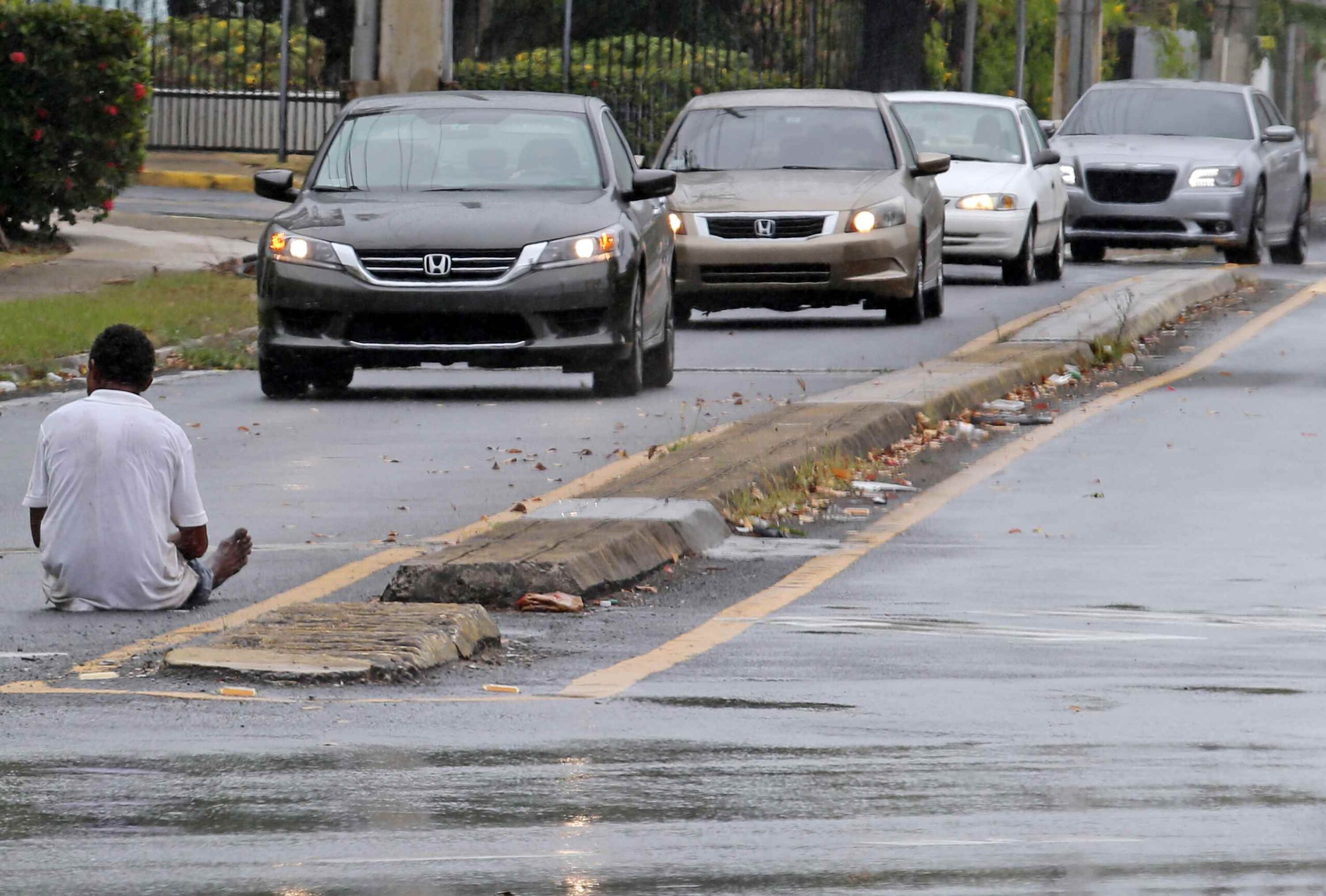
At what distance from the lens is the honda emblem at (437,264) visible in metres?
15.2

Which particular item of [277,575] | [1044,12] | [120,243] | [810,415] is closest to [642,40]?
[1044,12]

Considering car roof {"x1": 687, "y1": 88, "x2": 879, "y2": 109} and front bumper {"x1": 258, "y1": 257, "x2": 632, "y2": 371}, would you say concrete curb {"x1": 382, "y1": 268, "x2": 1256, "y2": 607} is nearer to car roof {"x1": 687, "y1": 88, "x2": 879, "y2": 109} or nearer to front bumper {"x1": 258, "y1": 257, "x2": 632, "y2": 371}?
front bumper {"x1": 258, "y1": 257, "x2": 632, "y2": 371}

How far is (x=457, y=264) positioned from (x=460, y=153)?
1129 mm

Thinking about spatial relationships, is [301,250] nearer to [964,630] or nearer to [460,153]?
[460,153]

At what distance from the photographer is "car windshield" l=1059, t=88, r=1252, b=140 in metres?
28.6

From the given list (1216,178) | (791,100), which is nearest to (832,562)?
(791,100)

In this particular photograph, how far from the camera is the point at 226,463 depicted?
41.6 feet

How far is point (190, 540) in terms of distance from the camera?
893 cm

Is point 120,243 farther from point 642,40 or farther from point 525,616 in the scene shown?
point 642,40

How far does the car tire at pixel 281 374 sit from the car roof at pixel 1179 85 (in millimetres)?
14981

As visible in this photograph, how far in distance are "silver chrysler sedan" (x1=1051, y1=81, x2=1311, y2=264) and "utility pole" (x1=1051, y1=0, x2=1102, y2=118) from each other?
11592 mm

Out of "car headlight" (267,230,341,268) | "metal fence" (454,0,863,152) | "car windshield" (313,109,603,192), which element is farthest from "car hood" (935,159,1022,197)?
"metal fence" (454,0,863,152)

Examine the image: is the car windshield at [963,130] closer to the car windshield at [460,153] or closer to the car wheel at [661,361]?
the car wheel at [661,361]

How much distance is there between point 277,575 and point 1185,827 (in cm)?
443
